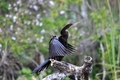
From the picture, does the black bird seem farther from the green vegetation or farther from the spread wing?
the green vegetation

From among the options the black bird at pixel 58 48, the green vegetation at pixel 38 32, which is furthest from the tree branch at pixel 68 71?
the green vegetation at pixel 38 32

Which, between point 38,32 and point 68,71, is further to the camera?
point 38,32

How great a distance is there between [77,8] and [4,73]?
7.34 ft

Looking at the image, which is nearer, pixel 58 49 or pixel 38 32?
pixel 58 49

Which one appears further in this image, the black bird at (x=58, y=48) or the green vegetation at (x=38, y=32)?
the green vegetation at (x=38, y=32)

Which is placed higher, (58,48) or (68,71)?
(58,48)

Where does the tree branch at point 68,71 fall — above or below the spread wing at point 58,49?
below

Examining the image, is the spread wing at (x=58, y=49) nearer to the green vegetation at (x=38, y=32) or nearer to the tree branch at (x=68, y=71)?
the tree branch at (x=68, y=71)

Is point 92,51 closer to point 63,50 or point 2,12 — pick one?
point 2,12

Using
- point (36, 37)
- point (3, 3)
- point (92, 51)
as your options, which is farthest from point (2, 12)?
point (92, 51)

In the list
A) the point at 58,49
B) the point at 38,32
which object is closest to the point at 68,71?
the point at 58,49

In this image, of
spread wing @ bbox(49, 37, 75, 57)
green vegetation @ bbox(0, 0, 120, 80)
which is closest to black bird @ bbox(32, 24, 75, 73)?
spread wing @ bbox(49, 37, 75, 57)

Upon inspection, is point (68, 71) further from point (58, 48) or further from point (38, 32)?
point (38, 32)

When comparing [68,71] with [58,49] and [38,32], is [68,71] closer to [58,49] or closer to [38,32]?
[58,49]
